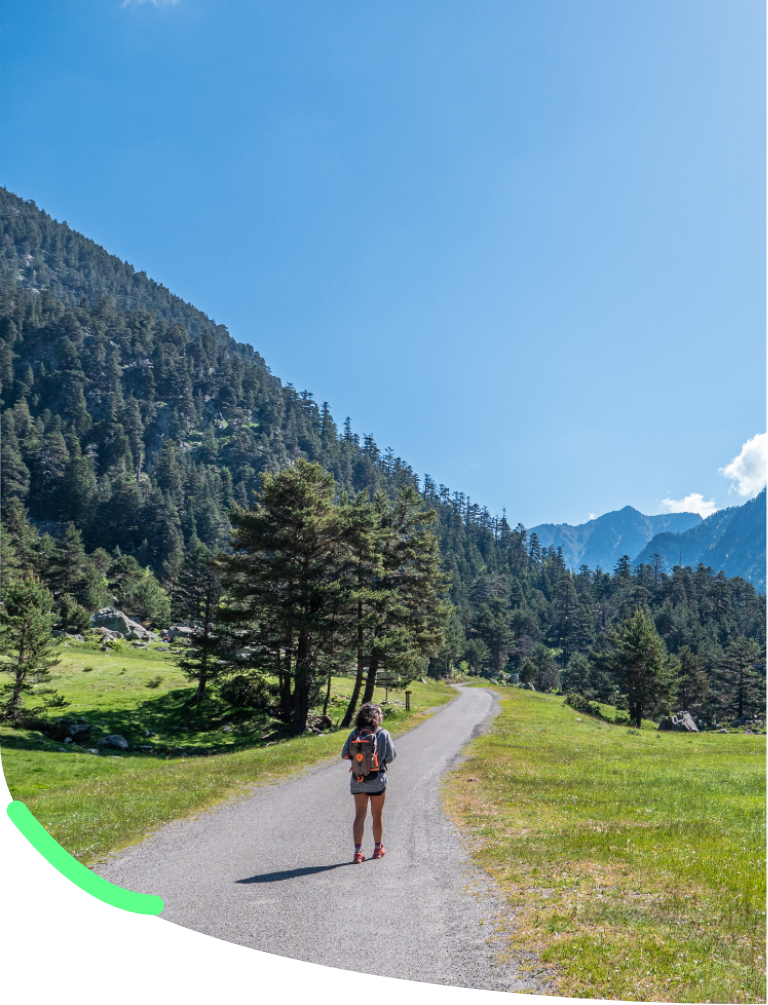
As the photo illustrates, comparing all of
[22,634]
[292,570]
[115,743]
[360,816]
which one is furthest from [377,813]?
[22,634]

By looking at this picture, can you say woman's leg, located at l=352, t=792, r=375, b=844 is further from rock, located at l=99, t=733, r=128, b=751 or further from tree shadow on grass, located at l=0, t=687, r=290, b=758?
rock, located at l=99, t=733, r=128, b=751

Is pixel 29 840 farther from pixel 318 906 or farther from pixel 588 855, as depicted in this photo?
pixel 588 855

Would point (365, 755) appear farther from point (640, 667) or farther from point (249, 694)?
point (640, 667)

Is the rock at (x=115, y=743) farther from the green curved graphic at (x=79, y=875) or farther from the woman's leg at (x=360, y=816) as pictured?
the woman's leg at (x=360, y=816)

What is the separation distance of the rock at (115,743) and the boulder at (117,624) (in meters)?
41.7

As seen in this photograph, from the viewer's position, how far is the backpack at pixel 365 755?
7945 millimetres

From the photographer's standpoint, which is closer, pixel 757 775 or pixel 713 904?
pixel 713 904

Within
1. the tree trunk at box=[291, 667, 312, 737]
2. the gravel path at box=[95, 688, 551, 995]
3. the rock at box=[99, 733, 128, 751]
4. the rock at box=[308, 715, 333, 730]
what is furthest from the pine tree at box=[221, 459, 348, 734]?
the gravel path at box=[95, 688, 551, 995]

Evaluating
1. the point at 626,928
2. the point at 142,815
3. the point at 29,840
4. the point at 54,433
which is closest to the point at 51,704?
the point at 142,815

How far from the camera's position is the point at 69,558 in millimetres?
77375

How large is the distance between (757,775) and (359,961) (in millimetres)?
20824

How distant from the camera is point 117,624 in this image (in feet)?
227

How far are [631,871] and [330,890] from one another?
434 centimetres

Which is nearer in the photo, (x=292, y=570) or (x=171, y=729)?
(x=292, y=570)
